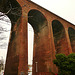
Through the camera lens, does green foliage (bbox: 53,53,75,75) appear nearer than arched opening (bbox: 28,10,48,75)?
Yes

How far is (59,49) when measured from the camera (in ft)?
54.5

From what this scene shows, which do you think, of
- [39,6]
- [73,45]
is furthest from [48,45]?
[73,45]

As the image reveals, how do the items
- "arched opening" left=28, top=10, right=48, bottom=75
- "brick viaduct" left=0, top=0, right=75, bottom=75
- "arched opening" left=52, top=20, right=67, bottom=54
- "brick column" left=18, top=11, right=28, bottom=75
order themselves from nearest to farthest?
"brick column" left=18, top=11, right=28, bottom=75
"brick viaduct" left=0, top=0, right=75, bottom=75
"arched opening" left=28, top=10, right=48, bottom=75
"arched opening" left=52, top=20, right=67, bottom=54

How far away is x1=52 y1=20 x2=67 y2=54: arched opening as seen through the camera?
15.9 meters

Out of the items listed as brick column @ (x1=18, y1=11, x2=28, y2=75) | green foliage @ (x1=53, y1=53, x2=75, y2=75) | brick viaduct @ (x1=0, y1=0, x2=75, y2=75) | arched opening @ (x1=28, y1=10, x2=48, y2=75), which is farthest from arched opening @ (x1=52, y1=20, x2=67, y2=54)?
brick column @ (x1=18, y1=11, x2=28, y2=75)

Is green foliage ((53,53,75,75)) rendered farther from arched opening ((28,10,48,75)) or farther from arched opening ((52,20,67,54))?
arched opening ((52,20,67,54))

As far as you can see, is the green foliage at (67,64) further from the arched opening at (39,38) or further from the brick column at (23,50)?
the brick column at (23,50)

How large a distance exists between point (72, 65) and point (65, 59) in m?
0.96

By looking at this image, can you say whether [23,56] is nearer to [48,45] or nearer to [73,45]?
[48,45]

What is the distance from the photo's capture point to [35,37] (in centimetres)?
1559

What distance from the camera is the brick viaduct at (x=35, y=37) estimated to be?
9.64 m

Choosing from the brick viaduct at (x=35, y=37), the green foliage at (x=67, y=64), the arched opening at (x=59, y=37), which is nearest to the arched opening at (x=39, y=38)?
the brick viaduct at (x=35, y=37)

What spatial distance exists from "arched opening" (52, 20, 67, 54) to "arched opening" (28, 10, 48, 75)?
2.90 metres

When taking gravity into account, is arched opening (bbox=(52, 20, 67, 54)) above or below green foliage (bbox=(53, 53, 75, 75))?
above
